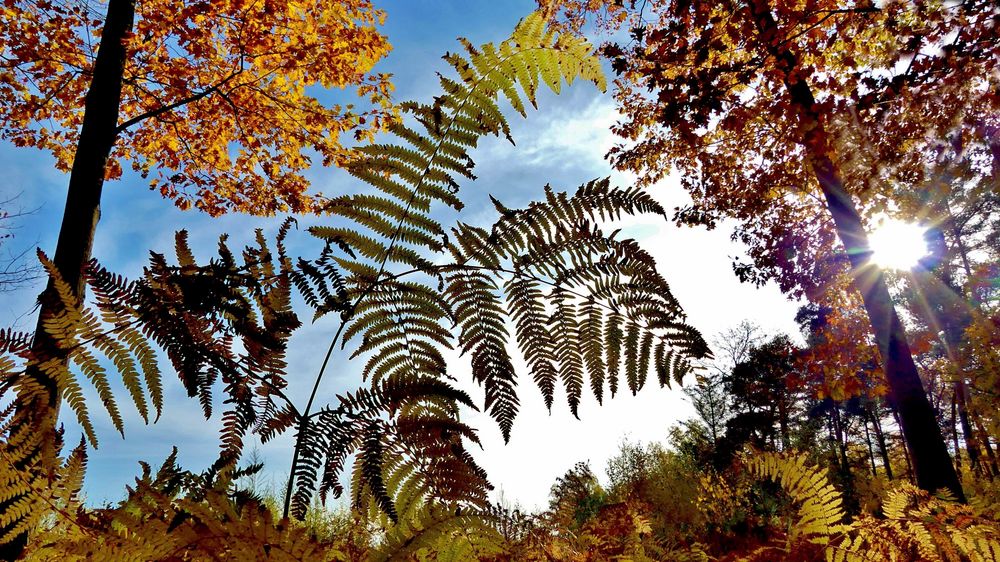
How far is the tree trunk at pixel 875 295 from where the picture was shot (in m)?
6.72

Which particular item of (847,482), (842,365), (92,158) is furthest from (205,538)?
(847,482)

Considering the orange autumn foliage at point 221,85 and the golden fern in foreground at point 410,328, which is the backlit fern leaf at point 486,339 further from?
the orange autumn foliage at point 221,85

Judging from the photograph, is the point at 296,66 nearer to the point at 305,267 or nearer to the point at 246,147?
the point at 246,147

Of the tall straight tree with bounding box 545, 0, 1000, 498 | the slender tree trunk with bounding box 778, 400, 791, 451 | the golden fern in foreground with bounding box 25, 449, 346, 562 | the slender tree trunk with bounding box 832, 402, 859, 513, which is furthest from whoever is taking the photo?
the slender tree trunk with bounding box 778, 400, 791, 451

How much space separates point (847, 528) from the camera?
130 centimetres

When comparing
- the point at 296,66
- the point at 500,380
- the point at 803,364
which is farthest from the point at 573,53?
the point at 803,364

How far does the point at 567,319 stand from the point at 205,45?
6.90 m

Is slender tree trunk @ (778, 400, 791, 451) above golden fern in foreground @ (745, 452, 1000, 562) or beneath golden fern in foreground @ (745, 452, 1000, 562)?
above

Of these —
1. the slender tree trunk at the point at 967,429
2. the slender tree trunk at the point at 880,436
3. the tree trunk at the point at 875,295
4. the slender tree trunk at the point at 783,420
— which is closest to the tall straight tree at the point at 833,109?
Answer: the tree trunk at the point at 875,295

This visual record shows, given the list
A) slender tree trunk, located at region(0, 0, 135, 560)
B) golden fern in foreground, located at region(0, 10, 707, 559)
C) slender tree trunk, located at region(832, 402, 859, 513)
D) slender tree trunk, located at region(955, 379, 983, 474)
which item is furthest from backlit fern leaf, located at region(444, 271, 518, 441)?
slender tree trunk, located at region(955, 379, 983, 474)

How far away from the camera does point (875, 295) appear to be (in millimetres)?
7871

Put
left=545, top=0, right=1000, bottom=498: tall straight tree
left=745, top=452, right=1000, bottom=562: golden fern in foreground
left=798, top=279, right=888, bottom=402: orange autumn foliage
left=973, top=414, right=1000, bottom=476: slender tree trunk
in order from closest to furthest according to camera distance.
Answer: left=745, top=452, right=1000, bottom=562: golden fern in foreground, left=545, top=0, right=1000, bottom=498: tall straight tree, left=798, top=279, right=888, bottom=402: orange autumn foliage, left=973, top=414, right=1000, bottom=476: slender tree trunk

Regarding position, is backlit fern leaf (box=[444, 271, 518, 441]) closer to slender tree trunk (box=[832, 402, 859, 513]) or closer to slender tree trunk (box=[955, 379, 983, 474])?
slender tree trunk (box=[832, 402, 859, 513])

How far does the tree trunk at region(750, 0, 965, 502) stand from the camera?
672cm
